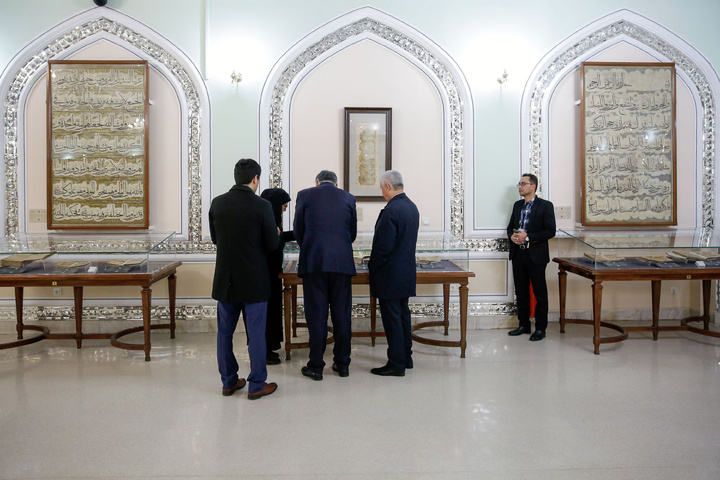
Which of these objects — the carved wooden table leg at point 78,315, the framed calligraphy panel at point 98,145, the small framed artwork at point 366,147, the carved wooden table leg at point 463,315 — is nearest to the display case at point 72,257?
the carved wooden table leg at point 78,315

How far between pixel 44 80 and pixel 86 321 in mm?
2580

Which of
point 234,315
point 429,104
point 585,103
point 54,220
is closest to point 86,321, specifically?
point 54,220

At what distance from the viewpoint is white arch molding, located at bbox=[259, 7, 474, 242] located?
576cm

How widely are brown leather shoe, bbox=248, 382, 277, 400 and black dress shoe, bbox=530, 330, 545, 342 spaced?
2.74m

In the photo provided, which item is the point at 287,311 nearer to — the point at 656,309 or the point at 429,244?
the point at 429,244

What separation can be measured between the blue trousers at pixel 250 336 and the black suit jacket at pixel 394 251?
3.01 feet

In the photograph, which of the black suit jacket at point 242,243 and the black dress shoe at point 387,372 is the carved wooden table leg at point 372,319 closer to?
the black dress shoe at point 387,372

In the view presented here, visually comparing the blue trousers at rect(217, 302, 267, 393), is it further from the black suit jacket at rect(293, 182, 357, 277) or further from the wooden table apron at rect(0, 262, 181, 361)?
the wooden table apron at rect(0, 262, 181, 361)

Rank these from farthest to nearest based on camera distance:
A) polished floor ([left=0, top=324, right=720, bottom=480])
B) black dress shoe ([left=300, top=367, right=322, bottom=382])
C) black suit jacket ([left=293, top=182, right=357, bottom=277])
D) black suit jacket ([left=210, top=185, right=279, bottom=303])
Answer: black dress shoe ([left=300, top=367, right=322, bottom=382]), black suit jacket ([left=293, top=182, right=357, bottom=277]), black suit jacket ([left=210, top=185, right=279, bottom=303]), polished floor ([left=0, top=324, right=720, bottom=480])

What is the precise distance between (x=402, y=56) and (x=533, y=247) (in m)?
2.46

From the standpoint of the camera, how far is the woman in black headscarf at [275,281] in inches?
180

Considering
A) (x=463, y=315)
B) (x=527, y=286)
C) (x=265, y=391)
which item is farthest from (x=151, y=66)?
(x=527, y=286)

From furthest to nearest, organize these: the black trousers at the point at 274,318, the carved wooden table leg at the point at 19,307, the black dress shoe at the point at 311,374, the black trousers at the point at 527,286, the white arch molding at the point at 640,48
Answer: the white arch molding at the point at 640,48 → the black trousers at the point at 527,286 → the carved wooden table leg at the point at 19,307 → the black trousers at the point at 274,318 → the black dress shoe at the point at 311,374

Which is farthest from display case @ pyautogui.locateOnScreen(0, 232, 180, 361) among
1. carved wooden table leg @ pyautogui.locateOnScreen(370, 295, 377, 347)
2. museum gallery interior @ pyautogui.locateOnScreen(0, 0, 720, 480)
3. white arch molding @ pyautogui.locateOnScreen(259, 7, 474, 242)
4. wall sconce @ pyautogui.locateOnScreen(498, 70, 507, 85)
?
wall sconce @ pyautogui.locateOnScreen(498, 70, 507, 85)
